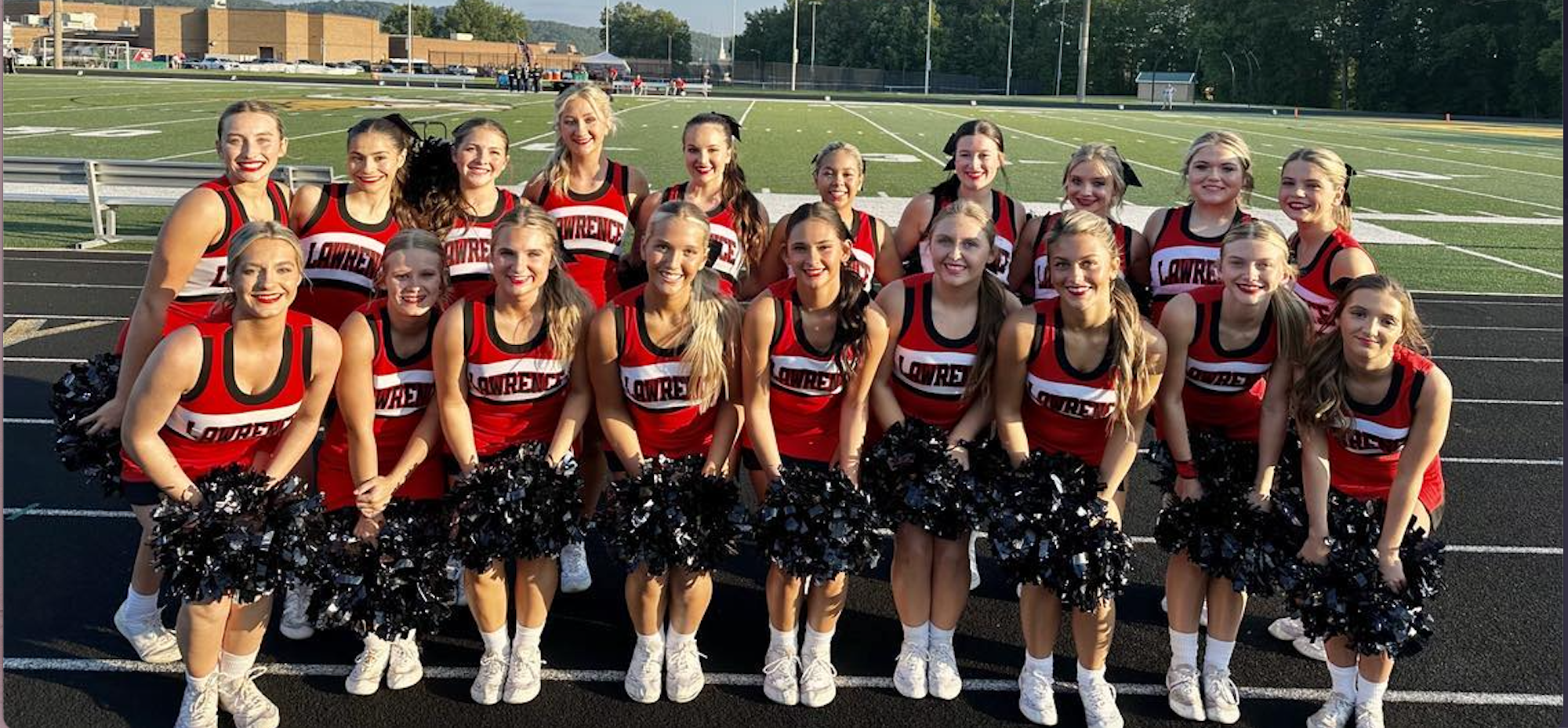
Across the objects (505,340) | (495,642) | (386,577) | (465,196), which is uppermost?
(465,196)

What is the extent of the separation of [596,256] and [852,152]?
0.92 meters

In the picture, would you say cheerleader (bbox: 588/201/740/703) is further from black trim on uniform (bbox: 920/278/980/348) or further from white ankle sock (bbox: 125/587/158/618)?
white ankle sock (bbox: 125/587/158/618)

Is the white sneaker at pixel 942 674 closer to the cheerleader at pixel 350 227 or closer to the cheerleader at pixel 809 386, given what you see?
the cheerleader at pixel 809 386

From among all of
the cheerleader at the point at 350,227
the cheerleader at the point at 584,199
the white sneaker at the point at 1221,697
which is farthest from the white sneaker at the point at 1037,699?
the cheerleader at the point at 350,227

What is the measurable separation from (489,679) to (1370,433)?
2391 millimetres

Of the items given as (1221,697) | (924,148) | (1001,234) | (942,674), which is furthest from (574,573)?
(924,148)

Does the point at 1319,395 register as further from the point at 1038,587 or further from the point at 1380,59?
the point at 1380,59

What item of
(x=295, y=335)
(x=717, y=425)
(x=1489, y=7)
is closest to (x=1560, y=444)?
(x=717, y=425)

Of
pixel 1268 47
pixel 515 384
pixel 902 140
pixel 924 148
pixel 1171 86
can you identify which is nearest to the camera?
pixel 515 384

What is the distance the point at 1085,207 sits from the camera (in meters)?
3.58

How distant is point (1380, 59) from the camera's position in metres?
50.4

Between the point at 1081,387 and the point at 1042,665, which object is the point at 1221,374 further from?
the point at 1042,665

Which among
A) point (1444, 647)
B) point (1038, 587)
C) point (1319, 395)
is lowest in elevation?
point (1444, 647)

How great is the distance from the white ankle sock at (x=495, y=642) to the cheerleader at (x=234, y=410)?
1.81 feet
